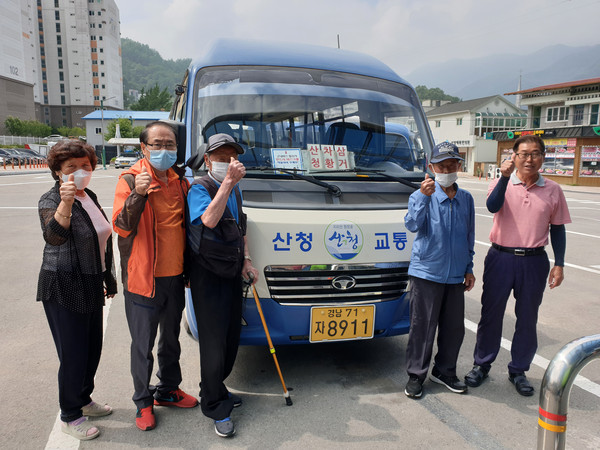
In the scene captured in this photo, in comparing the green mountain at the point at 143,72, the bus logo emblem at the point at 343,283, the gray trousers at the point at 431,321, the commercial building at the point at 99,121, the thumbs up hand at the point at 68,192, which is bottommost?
the gray trousers at the point at 431,321

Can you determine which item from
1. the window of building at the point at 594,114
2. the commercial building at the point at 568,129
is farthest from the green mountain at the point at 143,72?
the window of building at the point at 594,114

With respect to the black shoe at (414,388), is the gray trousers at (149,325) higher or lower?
higher

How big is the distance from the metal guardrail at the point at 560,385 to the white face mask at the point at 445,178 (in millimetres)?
1472

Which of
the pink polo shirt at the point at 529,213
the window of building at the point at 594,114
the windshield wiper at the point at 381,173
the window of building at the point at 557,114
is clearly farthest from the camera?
the window of building at the point at 557,114

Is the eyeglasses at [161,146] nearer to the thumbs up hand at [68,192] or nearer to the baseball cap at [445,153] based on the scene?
the thumbs up hand at [68,192]

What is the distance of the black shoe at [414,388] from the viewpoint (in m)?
3.44

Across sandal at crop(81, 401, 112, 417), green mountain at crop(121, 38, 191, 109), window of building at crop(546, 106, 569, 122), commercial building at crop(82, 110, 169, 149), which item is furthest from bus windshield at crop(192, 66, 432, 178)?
green mountain at crop(121, 38, 191, 109)

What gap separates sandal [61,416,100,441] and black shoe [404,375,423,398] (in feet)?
6.86

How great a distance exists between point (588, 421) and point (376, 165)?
2.37 metres

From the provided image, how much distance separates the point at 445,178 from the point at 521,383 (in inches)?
65.9

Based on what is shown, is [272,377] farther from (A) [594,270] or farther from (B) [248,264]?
(A) [594,270]

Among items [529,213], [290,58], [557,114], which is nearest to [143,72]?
[557,114]

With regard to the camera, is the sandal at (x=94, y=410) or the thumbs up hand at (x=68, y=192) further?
the sandal at (x=94, y=410)

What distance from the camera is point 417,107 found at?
4.58 meters
